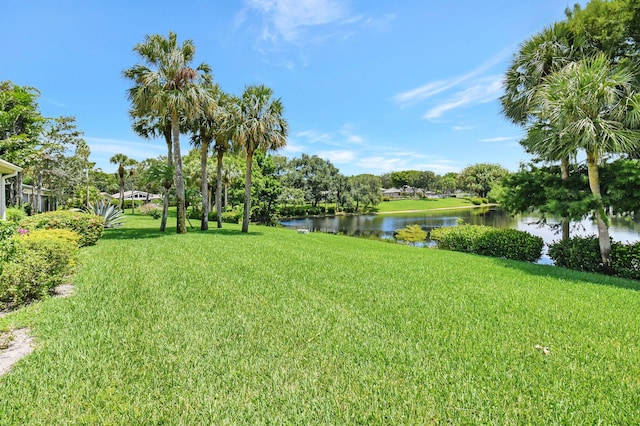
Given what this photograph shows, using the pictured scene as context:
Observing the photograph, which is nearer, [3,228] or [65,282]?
[3,228]

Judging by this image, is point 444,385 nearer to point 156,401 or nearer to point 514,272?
point 156,401

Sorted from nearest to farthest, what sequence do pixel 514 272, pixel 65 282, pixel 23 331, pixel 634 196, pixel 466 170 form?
pixel 23 331 < pixel 65 282 < pixel 514 272 < pixel 634 196 < pixel 466 170

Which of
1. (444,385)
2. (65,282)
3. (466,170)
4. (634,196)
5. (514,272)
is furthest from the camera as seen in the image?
(466,170)

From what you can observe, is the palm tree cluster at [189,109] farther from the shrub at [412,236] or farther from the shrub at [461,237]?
the shrub at [412,236]

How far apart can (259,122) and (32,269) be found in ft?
37.7

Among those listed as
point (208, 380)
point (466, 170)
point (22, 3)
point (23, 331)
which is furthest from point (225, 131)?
Answer: point (466, 170)

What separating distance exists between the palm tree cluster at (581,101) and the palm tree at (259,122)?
34.9ft

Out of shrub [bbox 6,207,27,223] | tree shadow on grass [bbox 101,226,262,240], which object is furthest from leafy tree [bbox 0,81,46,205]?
tree shadow on grass [bbox 101,226,262,240]

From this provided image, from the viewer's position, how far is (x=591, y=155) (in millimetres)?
9180

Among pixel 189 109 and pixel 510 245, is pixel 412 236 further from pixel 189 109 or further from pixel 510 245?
pixel 189 109

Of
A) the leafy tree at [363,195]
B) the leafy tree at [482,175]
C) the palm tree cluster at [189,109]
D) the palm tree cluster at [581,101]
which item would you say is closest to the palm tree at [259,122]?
the palm tree cluster at [189,109]

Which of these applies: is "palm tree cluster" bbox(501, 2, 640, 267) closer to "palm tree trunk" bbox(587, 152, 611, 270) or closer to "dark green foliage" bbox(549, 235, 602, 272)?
"palm tree trunk" bbox(587, 152, 611, 270)

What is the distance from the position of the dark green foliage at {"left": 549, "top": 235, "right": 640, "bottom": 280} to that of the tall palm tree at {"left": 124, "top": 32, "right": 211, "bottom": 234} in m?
15.0

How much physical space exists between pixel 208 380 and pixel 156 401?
0.45 meters
